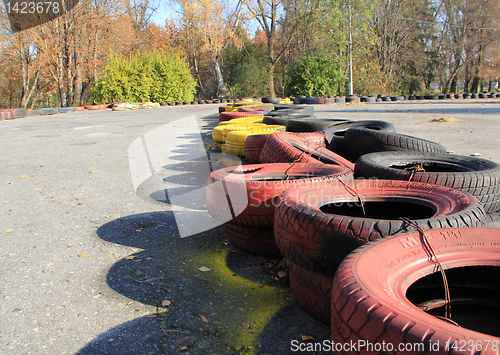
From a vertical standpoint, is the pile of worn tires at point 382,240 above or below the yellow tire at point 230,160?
above

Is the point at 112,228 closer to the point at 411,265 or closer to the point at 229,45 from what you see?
the point at 411,265

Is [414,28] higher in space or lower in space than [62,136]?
higher

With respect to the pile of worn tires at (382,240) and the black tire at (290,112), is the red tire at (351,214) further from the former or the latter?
the black tire at (290,112)

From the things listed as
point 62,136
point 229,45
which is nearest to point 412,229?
point 62,136

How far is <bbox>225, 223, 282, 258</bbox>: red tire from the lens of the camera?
293 centimetres

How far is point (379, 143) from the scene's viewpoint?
14.7 ft

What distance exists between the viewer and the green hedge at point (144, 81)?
3191 cm

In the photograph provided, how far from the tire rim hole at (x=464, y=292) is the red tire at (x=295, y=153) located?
2418 mm

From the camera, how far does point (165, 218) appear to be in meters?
3.98

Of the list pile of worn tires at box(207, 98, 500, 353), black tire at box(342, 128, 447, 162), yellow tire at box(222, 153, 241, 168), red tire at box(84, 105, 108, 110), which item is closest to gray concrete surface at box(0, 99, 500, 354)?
pile of worn tires at box(207, 98, 500, 353)

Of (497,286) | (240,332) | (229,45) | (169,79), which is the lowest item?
(240,332)

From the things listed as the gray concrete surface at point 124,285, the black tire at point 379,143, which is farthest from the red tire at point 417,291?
the black tire at point 379,143

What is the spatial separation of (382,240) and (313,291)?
1.91 feet

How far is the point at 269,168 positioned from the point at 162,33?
50172 mm
